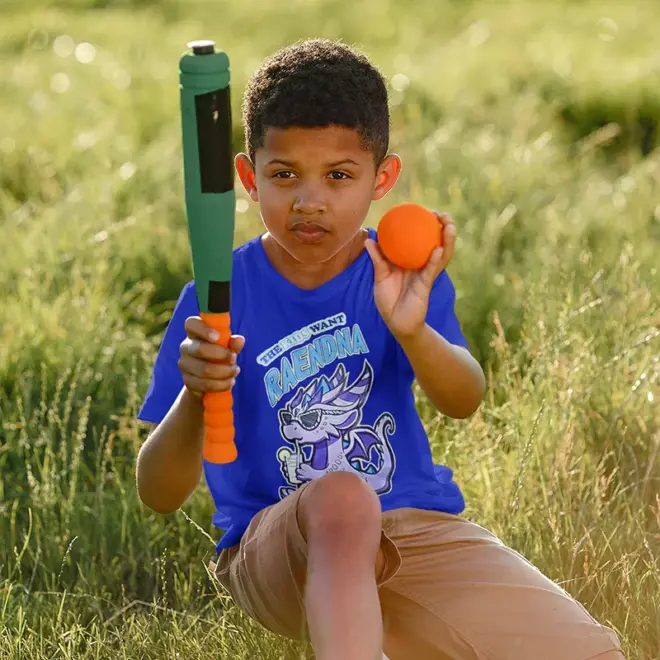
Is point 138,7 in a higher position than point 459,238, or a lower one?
higher

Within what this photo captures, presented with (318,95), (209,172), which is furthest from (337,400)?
(209,172)

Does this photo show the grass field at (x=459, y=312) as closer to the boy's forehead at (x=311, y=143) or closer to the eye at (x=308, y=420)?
the eye at (x=308, y=420)

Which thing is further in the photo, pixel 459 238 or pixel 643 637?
pixel 459 238

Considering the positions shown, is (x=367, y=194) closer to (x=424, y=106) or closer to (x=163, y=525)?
(x=163, y=525)

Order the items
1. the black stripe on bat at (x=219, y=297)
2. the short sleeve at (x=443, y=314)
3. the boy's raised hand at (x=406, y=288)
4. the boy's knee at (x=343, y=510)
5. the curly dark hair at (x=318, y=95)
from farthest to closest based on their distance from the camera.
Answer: the short sleeve at (x=443, y=314)
the curly dark hair at (x=318, y=95)
the boy's raised hand at (x=406, y=288)
the boy's knee at (x=343, y=510)
the black stripe on bat at (x=219, y=297)

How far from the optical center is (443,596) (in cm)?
245

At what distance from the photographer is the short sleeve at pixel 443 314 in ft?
8.37

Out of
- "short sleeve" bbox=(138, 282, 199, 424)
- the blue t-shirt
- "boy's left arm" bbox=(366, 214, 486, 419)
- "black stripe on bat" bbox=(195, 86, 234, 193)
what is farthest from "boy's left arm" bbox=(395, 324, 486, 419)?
"black stripe on bat" bbox=(195, 86, 234, 193)

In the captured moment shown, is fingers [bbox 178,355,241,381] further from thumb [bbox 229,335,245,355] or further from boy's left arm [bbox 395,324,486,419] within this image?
boy's left arm [bbox 395,324,486,419]

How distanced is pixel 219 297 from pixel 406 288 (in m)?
0.42

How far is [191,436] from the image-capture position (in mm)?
2344

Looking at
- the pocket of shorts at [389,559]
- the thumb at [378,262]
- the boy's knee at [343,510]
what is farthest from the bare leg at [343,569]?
the thumb at [378,262]

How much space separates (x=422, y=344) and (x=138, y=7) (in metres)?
8.25

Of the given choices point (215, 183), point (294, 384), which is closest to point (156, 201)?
point (294, 384)
